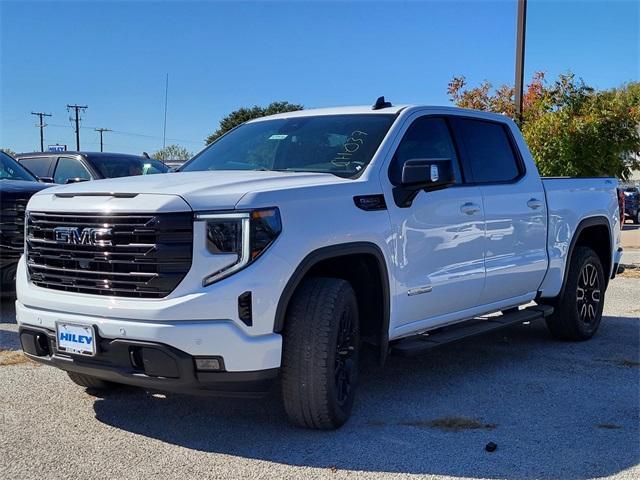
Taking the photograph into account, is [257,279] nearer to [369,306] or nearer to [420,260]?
[369,306]

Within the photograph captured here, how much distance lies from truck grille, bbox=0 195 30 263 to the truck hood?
298cm

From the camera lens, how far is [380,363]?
15.3 feet

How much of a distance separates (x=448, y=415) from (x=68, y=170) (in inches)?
318

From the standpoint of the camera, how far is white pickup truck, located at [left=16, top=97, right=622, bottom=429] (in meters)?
3.74

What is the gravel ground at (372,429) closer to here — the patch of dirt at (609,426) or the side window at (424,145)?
the patch of dirt at (609,426)

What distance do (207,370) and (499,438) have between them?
1753 millimetres

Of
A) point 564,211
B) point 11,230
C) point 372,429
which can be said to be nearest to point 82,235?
point 372,429

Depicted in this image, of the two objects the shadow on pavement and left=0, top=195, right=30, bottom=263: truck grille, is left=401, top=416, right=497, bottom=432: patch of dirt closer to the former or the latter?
the shadow on pavement

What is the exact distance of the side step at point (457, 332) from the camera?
4754mm

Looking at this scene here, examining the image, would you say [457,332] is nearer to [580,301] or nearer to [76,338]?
[580,301]

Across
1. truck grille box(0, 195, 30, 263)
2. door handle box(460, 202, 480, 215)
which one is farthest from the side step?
truck grille box(0, 195, 30, 263)

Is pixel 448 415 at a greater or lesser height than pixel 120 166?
lesser

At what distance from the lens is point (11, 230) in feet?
23.4

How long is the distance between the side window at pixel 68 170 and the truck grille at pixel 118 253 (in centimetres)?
678
